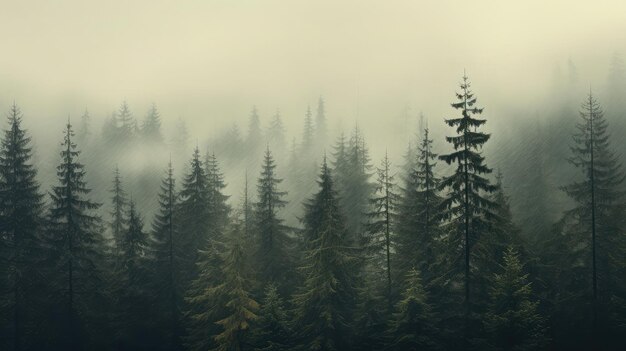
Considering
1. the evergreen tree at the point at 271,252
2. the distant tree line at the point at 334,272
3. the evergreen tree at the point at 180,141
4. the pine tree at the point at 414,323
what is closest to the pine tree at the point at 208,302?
the distant tree line at the point at 334,272

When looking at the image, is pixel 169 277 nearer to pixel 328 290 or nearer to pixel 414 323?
pixel 328 290

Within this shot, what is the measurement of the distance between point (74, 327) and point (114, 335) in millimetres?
3595

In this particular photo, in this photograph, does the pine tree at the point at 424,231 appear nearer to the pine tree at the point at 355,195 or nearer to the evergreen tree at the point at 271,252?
the evergreen tree at the point at 271,252

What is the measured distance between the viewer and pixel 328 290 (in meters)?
31.1

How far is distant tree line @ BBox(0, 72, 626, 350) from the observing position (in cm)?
2788

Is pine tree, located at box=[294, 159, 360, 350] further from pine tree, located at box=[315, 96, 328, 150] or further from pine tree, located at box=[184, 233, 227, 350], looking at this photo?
pine tree, located at box=[315, 96, 328, 150]

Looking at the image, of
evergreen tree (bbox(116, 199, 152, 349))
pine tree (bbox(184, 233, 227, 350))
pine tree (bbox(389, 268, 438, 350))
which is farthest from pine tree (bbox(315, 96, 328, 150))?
pine tree (bbox(389, 268, 438, 350))

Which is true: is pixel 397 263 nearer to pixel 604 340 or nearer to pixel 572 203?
pixel 604 340

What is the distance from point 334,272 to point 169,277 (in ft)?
48.4

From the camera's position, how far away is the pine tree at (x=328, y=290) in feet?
101

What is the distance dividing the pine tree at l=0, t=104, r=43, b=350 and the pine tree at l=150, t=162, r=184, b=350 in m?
8.36

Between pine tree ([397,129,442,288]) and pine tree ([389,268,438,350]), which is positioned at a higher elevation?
pine tree ([397,129,442,288])

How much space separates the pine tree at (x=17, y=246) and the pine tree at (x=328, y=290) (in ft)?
61.8

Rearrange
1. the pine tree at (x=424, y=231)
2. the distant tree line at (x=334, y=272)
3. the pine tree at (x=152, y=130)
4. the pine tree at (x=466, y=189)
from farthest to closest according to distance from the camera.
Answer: the pine tree at (x=152, y=130) < the pine tree at (x=424, y=231) < the distant tree line at (x=334, y=272) < the pine tree at (x=466, y=189)
